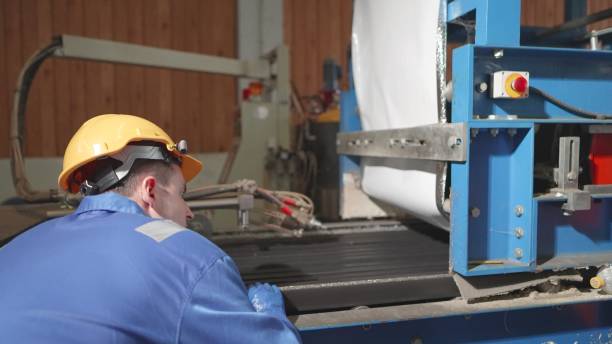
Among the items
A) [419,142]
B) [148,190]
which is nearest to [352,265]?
[419,142]

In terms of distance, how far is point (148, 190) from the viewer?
3.72 ft

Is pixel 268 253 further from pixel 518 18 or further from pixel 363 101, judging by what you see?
pixel 518 18

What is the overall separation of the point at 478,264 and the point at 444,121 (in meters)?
0.47

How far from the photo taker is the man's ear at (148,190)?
3.71 feet

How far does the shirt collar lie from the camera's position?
41.6 inches

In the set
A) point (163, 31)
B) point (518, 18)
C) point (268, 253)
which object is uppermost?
point (163, 31)

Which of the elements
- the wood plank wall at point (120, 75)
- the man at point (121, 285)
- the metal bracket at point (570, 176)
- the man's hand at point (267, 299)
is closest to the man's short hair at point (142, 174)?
the man at point (121, 285)

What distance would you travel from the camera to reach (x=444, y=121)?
5.28 feet

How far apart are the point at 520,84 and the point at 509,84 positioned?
1.4 inches

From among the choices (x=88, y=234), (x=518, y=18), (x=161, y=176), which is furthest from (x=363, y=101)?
(x=88, y=234)

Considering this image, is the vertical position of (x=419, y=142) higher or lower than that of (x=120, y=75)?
lower

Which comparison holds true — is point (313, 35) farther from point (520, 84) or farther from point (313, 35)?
point (520, 84)

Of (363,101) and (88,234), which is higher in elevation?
(363,101)

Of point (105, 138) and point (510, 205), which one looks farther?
point (510, 205)
